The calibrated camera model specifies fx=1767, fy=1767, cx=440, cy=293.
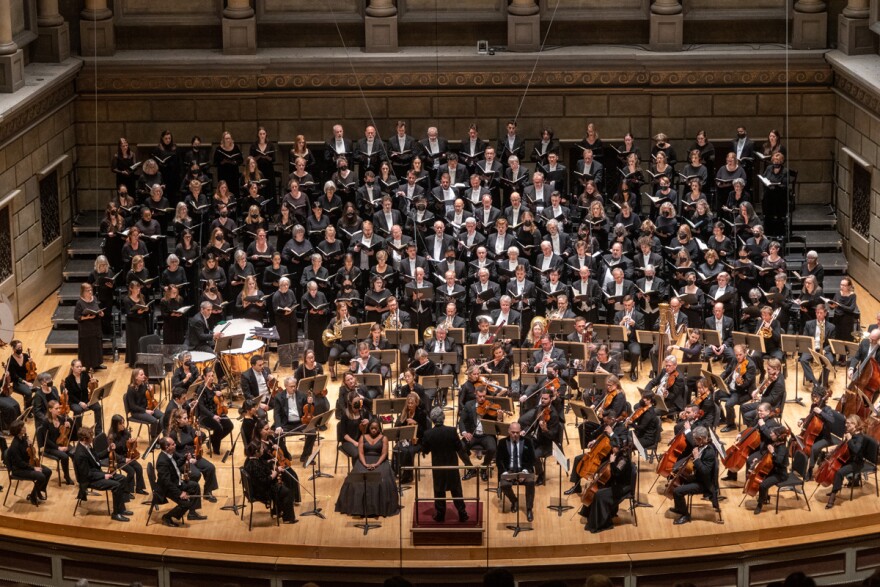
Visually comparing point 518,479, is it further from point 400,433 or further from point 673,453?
point 673,453

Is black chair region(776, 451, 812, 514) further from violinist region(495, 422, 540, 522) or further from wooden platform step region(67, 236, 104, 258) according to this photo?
wooden platform step region(67, 236, 104, 258)

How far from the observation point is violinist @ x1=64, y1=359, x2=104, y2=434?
1850 centimetres

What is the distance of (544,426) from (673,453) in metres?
1.31

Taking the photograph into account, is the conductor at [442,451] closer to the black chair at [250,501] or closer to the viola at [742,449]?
the black chair at [250,501]

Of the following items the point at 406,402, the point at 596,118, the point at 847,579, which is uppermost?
the point at 596,118

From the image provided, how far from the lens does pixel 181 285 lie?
68.6 feet

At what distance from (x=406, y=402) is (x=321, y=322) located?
3301mm

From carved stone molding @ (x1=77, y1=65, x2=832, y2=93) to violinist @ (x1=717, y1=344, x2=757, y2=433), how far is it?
6461 millimetres

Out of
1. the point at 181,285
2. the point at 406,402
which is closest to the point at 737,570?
the point at 406,402

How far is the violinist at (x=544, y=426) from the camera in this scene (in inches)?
693

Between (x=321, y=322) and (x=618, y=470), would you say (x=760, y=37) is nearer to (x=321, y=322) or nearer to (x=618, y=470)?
(x=321, y=322)

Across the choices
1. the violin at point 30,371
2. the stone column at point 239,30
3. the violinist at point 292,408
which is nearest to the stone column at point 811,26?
the stone column at point 239,30

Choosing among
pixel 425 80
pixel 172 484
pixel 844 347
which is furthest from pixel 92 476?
pixel 425 80

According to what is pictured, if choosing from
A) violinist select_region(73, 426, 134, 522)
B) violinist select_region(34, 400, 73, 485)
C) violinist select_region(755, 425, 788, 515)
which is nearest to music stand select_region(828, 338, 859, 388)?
violinist select_region(755, 425, 788, 515)
